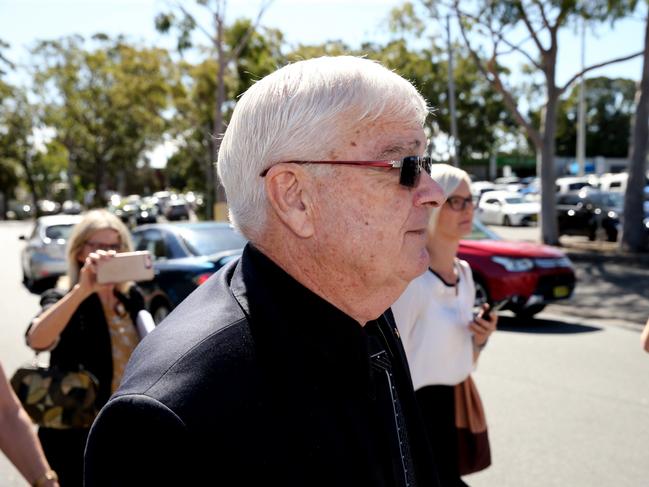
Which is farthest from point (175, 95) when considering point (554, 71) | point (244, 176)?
point (244, 176)

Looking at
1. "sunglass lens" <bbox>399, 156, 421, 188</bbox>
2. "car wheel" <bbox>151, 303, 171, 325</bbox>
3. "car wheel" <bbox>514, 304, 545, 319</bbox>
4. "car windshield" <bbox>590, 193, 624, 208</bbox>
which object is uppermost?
"sunglass lens" <bbox>399, 156, 421, 188</bbox>

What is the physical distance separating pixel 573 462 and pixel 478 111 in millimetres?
42224

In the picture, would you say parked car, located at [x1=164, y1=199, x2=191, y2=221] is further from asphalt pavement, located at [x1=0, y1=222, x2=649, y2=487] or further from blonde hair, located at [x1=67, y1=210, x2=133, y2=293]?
blonde hair, located at [x1=67, y1=210, x2=133, y2=293]

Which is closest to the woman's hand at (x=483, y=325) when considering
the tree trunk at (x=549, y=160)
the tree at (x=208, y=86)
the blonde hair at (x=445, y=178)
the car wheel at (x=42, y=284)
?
the blonde hair at (x=445, y=178)

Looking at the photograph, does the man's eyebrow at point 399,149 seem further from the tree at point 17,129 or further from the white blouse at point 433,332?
the tree at point 17,129

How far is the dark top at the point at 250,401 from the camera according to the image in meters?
1.15

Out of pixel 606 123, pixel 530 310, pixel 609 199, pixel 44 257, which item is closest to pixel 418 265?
pixel 530 310

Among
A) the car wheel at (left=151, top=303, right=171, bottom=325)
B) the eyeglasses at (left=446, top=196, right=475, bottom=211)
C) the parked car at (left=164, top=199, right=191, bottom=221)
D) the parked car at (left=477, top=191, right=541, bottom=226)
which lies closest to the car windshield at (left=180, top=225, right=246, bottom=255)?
the car wheel at (left=151, top=303, right=171, bottom=325)

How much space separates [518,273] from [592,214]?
45.7 ft

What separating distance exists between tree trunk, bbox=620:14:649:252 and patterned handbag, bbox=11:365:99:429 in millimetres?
15427

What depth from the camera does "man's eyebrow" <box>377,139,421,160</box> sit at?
147 cm

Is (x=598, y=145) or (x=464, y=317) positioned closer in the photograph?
(x=464, y=317)

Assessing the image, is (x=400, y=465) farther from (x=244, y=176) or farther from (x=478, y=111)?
(x=478, y=111)

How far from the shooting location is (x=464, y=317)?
3.41 m
